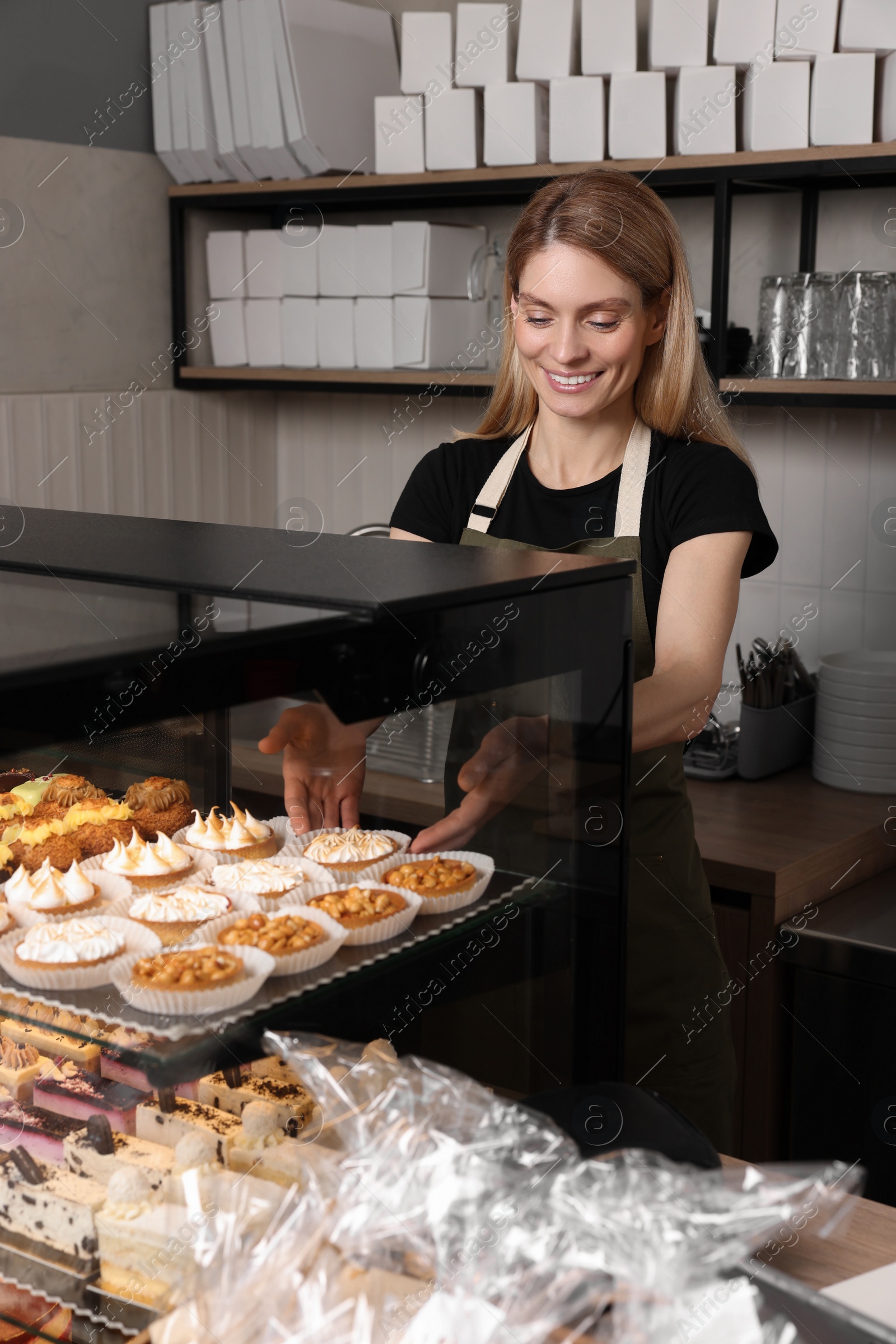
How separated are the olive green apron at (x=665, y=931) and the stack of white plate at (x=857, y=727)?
84 cm

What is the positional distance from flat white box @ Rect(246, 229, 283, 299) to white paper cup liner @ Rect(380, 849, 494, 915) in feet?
7.19

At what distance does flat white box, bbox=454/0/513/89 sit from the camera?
7.67ft

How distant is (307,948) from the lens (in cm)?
72

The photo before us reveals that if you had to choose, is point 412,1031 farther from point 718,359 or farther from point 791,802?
point 718,359

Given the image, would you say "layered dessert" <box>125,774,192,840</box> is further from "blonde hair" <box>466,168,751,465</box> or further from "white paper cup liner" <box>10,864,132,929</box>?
"blonde hair" <box>466,168,751,465</box>

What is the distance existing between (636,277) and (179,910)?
2.70 feet

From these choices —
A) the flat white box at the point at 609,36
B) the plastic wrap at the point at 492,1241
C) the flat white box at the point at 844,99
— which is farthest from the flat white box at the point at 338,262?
the plastic wrap at the point at 492,1241

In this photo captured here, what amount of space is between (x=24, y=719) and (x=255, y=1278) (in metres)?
0.37

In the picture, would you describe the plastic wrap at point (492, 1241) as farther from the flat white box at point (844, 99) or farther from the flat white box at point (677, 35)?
the flat white box at point (677, 35)

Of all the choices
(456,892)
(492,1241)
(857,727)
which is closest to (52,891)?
(456,892)

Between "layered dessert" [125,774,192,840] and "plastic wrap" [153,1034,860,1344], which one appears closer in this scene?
"plastic wrap" [153,1034,860,1344]

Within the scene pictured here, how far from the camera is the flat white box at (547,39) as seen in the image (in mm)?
2244

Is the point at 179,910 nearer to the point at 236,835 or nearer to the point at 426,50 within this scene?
the point at 236,835

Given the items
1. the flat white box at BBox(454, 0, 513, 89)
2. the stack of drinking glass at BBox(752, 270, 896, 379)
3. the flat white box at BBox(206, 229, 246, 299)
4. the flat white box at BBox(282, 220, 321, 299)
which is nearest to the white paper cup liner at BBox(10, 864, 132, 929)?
the stack of drinking glass at BBox(752, 270, 896, 379)
